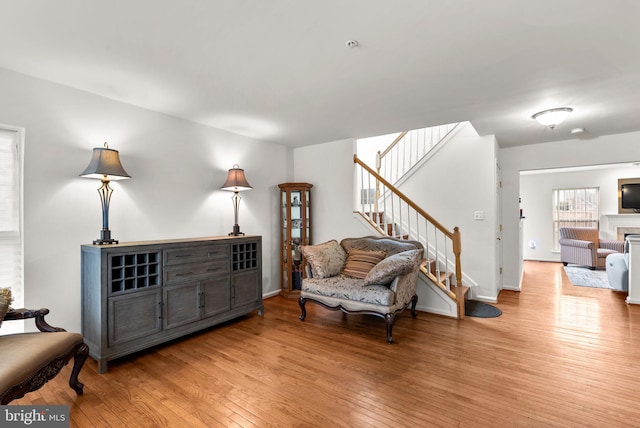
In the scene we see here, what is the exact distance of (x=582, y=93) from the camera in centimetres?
293

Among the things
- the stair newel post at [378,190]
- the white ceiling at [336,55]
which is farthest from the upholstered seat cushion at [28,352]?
the stair newel post at [378,190]

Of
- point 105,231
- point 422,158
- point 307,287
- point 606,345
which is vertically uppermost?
point 422,158

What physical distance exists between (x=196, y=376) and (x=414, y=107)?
3249mm

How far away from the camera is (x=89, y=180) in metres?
2.88

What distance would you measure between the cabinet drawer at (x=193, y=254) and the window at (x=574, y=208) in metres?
8.55

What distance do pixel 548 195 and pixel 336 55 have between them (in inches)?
330

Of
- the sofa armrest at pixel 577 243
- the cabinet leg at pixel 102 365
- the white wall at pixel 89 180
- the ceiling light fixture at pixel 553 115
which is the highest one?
the ceiling light fixture at pixel 553 115

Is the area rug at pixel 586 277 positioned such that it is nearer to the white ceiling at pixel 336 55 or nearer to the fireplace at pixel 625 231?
the fireplace at pixel 625 231

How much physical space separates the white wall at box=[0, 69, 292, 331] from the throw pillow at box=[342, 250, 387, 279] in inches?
68.2

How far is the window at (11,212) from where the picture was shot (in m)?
2.45

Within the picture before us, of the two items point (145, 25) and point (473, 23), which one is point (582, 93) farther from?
point (145, 25)

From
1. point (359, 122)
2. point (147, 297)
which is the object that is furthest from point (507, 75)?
point (147, 297)

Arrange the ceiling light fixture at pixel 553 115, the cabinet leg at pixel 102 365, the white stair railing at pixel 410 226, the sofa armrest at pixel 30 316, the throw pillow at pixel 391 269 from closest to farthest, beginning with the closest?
the sofa armrest at pixel 30 316
the cabinet leg at pixel 102 365
the throw pillow at pixel 391 269
the ceiling light fixture at pixel 553 115
the white stair railing at pixel 410 226

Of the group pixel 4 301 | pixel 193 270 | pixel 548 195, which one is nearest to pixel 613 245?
pixel 548 195
